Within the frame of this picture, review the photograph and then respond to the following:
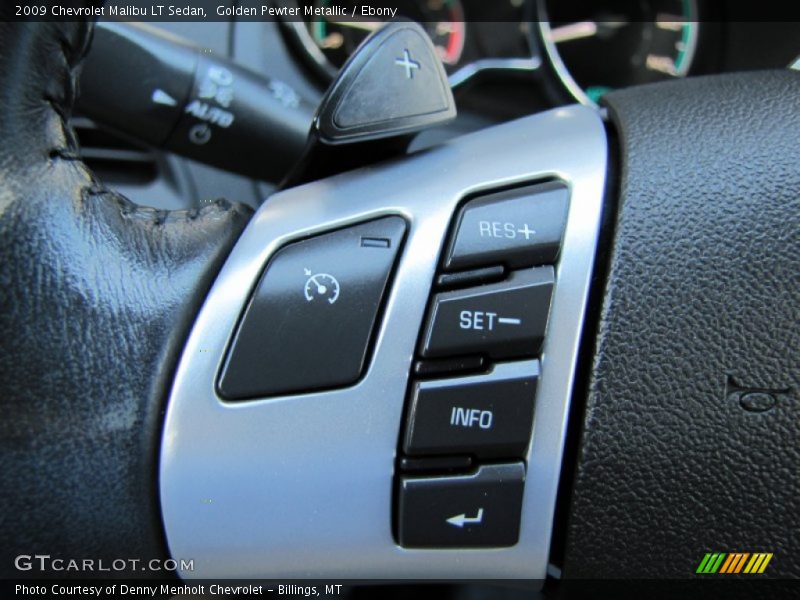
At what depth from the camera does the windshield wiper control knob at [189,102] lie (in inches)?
38.4

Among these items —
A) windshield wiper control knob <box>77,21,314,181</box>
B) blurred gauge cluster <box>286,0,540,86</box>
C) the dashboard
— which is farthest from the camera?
blurred gauge cluster <box>286,0,540,86</box>

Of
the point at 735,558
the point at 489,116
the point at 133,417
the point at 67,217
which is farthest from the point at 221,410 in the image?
the point at 489,116

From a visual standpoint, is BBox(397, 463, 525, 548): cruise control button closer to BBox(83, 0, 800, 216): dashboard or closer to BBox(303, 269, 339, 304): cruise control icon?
BBox(303, 269, 339, 304): cruise control icon

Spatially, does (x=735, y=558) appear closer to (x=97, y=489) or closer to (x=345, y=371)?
(x=345, y=371)

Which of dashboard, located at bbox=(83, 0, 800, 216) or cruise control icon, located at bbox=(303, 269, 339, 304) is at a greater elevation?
cruise control icon, located at bbox=(303, 269, 339, 304)

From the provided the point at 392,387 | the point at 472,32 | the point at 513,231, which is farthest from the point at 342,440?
the point at 472,32

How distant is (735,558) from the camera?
1.79 ft

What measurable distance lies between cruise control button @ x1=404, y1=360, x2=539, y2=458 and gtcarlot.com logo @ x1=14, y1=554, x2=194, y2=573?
185 mm

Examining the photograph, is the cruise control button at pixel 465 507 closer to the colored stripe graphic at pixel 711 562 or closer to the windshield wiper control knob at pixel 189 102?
the colored stripe graphic at pixel 711 562

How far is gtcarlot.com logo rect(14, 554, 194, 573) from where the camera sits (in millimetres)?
555

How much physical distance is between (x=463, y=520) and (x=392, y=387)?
0.33 ft

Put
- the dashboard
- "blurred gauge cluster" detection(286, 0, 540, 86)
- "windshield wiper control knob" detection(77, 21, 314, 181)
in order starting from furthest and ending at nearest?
"blurred gauge cluster" detection(286, 0, 540, 86), the dashboard, "windshield wiper control knob" detection(77, 21, 314, 181)

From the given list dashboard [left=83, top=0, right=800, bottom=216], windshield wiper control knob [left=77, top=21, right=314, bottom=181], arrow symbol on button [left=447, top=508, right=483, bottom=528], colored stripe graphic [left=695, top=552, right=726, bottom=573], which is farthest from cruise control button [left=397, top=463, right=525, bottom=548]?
dashboard [left=83, top=0, right=800, bottom=216]

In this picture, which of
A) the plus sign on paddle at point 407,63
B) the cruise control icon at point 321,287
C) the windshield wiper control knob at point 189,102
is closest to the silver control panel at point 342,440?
the cruise control icon at point 321,287
